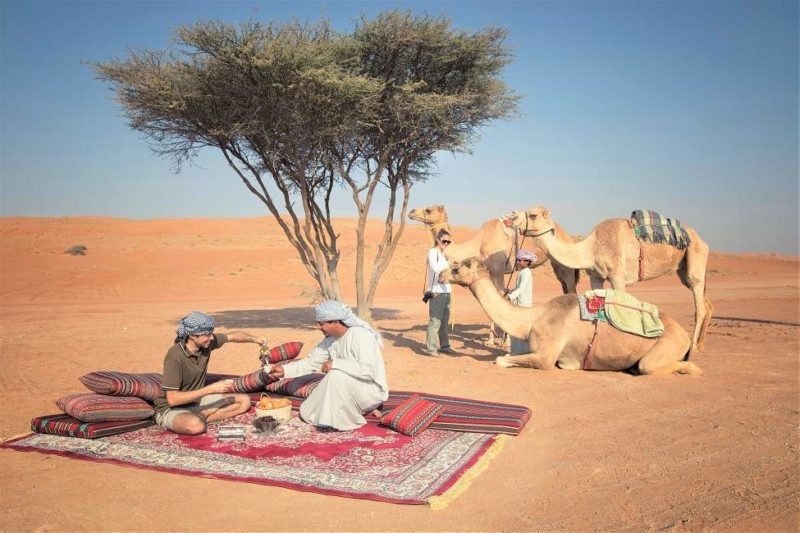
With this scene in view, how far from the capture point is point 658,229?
10492 mm

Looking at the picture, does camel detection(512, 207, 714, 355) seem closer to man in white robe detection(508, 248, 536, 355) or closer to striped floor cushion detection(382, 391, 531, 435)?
man in white robe detection(508, 248, 536, 355)

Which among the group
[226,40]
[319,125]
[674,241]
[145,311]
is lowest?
[145,311]

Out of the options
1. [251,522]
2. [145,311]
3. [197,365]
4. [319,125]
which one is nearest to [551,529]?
[251,522]

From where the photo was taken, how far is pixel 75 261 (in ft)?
109

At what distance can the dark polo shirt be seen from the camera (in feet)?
20.1

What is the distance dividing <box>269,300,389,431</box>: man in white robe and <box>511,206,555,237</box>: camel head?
16.4ft

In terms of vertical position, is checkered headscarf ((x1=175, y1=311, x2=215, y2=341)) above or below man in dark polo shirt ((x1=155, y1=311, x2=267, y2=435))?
above

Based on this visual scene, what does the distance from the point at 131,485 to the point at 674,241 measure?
889 centimetres

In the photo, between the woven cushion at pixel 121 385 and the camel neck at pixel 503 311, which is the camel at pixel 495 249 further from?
the woven cushion at pixel 121 385

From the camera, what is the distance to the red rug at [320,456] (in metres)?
4.88

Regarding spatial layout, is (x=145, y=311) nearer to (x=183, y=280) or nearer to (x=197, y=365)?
(x=183, y=280)

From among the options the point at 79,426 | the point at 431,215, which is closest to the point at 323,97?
the point at 431,215

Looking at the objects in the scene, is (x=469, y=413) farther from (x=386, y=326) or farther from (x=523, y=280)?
Result: (x=386, y=326)

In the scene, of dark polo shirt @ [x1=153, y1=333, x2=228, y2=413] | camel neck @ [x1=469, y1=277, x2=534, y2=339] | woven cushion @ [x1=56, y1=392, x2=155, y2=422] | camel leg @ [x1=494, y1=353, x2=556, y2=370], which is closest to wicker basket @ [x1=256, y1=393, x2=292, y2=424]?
dark polo shirt @ [x1=153, y1=333, x2=228, y2=413]
